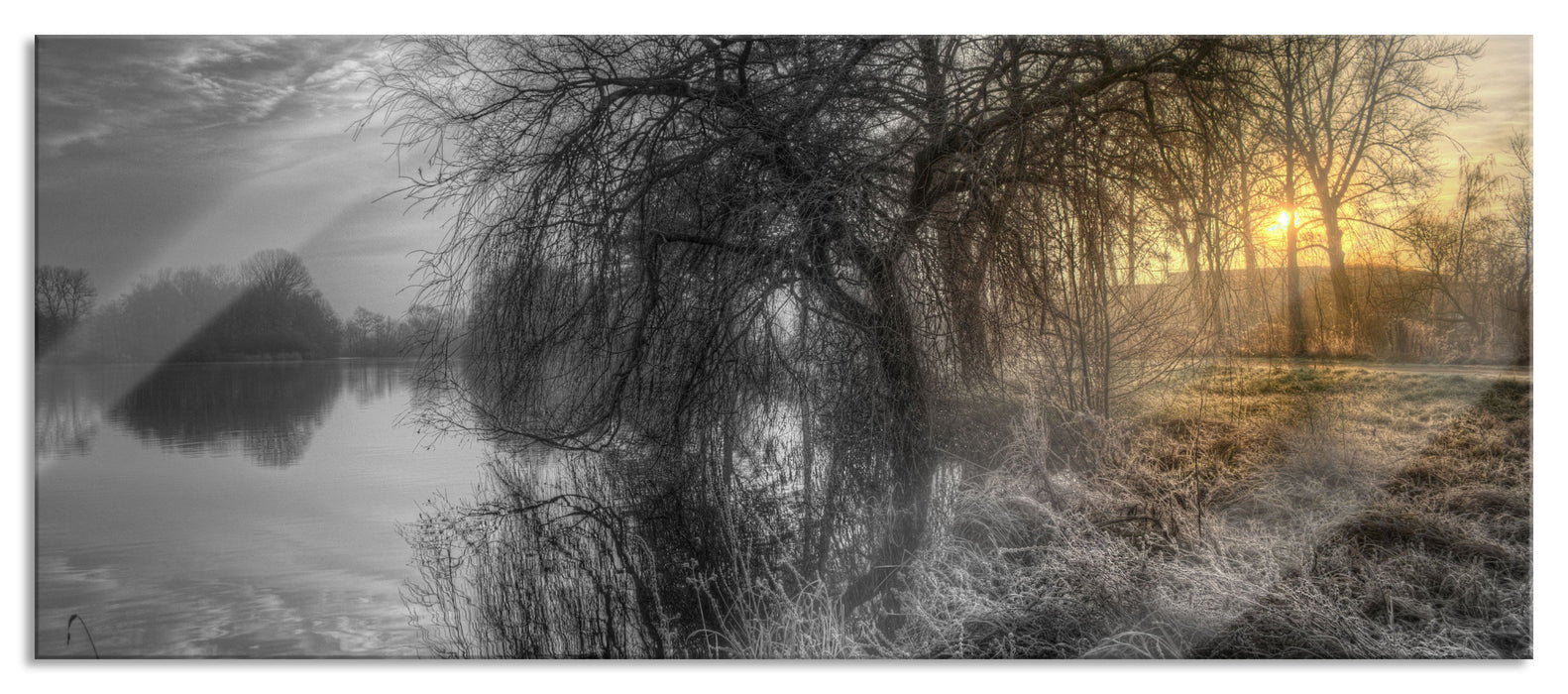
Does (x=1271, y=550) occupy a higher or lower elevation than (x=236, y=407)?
lower

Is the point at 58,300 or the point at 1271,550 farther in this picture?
the point at 1271,550

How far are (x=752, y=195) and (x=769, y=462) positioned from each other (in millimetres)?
816

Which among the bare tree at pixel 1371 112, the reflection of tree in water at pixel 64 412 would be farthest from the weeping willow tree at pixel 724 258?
the reflection of tree in water at pixel 64 412

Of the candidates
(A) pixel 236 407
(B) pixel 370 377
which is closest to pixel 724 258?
(B) pixel 370 377

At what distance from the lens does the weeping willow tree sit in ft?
7.37

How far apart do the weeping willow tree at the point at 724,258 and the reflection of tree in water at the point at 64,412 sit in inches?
37.1

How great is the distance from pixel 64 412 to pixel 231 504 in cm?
52

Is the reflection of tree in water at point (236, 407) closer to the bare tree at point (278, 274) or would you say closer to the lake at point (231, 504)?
→ the lake at point (231, 504)

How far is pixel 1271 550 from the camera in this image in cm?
234

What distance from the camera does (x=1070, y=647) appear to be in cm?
231

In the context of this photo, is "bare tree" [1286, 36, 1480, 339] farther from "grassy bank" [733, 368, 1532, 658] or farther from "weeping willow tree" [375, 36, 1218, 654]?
Result: "grassy bank" [733, 368, 1532, 658]

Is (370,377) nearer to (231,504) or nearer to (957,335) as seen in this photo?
(231,504)

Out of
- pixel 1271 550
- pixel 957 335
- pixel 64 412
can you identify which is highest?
pixel 957 335

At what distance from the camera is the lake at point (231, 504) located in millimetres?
2223
